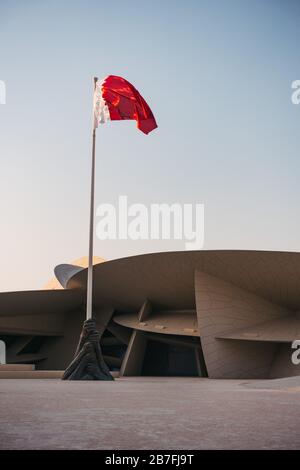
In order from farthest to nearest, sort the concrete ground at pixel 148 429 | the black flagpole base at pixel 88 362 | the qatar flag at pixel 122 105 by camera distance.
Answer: the qatar flag at pixel 122 105 → the black flagpole base at pixel 88 362 → the concrete ground at pixel 148 429

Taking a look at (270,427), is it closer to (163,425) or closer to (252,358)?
(163,425)

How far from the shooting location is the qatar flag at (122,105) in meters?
20.2

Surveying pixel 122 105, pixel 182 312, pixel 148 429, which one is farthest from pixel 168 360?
pixel 148 429

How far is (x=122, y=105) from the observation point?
20.2 meters

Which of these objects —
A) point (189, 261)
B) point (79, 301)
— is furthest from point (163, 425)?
point (79, 301)

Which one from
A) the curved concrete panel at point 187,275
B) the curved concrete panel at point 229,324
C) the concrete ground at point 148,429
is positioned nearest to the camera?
the concrete ground at point 148,429

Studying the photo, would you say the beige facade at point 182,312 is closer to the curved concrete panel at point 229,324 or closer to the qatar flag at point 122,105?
the curved concrete panel at point 229,324

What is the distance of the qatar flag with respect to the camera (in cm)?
2017

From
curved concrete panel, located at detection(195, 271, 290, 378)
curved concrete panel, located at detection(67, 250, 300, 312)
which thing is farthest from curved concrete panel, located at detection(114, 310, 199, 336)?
curved concrete panel, located at detection(195, 271, 290, 378)

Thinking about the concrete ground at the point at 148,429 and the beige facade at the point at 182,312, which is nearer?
the concrete ground at the point at 148,429

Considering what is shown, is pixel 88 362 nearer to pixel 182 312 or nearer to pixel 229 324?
pixel 229 324

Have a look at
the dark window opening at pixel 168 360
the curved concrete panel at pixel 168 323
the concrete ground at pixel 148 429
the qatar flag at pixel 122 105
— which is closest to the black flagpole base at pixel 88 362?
the qatar flag at pixel 122 105

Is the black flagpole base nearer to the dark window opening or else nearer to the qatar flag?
the qatar flag
